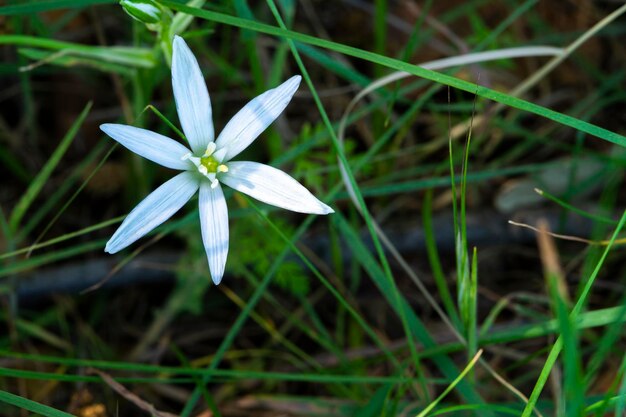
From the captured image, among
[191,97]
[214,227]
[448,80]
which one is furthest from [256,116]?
[448,80]

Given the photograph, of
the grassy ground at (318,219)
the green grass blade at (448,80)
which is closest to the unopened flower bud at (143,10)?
the green grass blade at (448,80)

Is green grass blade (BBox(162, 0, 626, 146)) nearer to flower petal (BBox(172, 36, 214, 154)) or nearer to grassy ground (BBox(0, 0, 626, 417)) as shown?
flower petal (BBox(172, 36, 214, 154))

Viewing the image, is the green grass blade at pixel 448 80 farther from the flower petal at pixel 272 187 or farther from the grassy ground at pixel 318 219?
the grassy ground at pixel 318 219

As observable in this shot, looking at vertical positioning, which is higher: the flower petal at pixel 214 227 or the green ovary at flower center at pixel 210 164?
the green ovary at flower center at pixel 210 164

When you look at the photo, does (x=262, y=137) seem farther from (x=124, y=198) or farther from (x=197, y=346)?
(x=197, y=346)

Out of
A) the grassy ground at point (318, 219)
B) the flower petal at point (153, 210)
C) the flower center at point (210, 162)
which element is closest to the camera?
the flower petal at point (153, 210)

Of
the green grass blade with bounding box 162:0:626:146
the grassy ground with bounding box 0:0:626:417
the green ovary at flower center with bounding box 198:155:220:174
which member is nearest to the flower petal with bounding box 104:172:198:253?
the green ovary at flower center with bounding box 198:155:220:174

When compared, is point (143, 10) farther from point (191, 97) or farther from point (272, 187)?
point (272, 187)

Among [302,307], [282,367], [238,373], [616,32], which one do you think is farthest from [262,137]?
[616,32]
